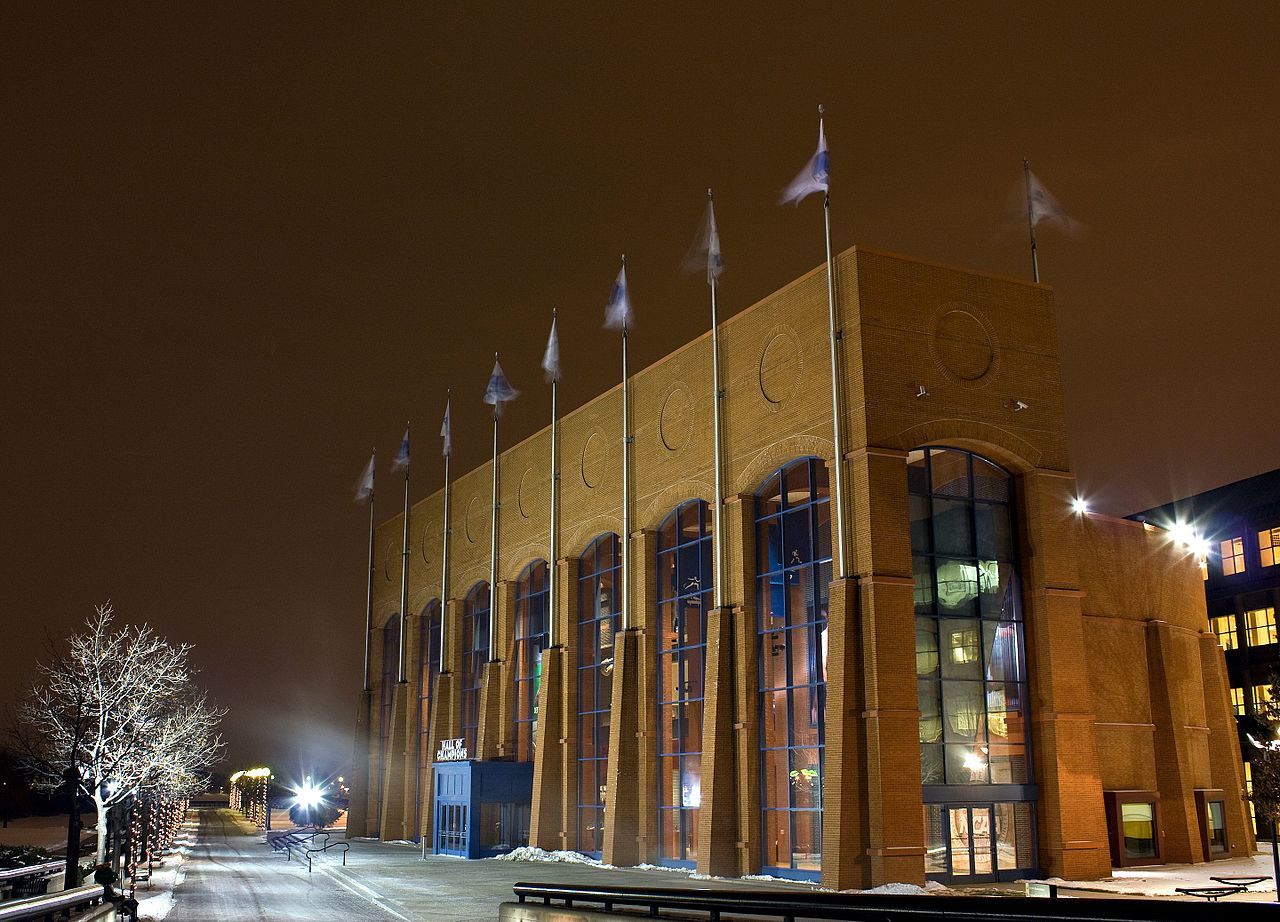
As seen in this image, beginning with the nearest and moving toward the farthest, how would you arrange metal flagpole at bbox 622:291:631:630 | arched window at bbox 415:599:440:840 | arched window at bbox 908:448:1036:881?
arched window at bbox 908:448:1036:881 → metal flagpole at bbox 622:291:631:630 → arched window at bbox 415:599:440:840

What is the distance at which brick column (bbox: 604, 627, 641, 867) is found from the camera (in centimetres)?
4219

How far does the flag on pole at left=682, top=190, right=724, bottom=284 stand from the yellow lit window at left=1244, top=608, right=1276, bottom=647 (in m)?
48.6

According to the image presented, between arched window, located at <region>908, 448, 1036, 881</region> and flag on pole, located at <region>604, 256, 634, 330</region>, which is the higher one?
flag on pole, located at <region>604, 256, 634, 330</region>

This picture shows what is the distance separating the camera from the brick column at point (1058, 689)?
3347cm

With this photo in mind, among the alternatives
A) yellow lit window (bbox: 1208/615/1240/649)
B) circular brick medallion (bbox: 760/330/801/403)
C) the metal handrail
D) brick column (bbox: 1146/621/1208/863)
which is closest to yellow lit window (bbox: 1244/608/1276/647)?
yellow lit window (bbox: 1208/615/1240/649)

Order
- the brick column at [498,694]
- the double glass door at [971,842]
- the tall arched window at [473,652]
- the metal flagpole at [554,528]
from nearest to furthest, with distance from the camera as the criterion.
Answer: the double glass door at [971,842], the metal flagpole at [554,528], the brick column at [498,694], the tall arched window at [473,652]

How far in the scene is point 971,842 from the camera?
32906 mm

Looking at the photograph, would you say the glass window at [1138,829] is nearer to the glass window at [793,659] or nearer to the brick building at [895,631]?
the brick building at [895,631]

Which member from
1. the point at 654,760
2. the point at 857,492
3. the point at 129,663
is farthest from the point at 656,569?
the point at 129,663

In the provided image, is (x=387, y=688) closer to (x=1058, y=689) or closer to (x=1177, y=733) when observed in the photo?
(x=1177, y=733)

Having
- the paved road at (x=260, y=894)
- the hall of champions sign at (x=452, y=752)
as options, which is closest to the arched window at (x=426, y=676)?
the hall of champions sign at (x=452, y=752)

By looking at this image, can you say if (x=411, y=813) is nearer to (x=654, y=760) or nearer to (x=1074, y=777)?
(x=654, y=760)

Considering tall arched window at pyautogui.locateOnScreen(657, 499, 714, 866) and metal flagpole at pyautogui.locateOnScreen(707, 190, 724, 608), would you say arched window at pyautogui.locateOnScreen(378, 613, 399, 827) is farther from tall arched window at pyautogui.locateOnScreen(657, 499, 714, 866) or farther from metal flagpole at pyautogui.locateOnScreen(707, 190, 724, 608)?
metal flagpole at pyautogui.locateOnScreen(707, 190, 724, 608)

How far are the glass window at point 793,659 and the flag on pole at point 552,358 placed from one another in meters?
15.4
